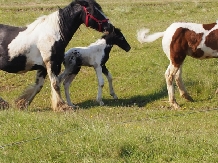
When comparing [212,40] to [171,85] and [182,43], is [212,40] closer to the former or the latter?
[182,43]

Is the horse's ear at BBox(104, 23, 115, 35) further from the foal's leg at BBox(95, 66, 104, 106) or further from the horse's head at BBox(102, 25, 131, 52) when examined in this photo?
the foal's leg at BBox(95, 66, 104, 106)

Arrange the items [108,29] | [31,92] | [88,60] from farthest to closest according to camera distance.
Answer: [88,60] < [108,29] < [31,92]

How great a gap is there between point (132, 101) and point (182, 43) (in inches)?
81.5

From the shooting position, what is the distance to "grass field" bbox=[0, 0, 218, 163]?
21.1ft

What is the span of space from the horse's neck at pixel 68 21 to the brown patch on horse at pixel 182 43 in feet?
8.04

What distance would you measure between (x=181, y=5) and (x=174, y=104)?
2042 centimetres

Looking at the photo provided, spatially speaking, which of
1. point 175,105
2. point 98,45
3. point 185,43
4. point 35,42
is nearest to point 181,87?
point 175,105

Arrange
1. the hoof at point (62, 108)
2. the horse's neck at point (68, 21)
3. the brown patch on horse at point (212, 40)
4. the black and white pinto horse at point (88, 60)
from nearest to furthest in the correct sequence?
the hoof at point (62, 108), the horse's neck at point (68, 21), the brown patch on horse at point (212, 40), the black and white pinto horse at point (88, 60)

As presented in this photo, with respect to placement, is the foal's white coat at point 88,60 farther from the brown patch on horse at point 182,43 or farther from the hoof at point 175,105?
the brown patch on horse at point 182,43

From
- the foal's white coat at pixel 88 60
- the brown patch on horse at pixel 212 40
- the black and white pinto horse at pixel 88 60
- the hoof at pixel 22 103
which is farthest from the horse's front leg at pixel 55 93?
the brown patch on horse at pixel 212 40

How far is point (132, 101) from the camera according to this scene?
12.5 meters

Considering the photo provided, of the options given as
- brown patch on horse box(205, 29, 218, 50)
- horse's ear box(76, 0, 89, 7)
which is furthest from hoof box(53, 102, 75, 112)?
brown patch on horse box(205, 29, 218, 50)

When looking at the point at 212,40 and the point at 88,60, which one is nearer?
the point at 212,40

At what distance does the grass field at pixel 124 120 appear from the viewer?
642cm
